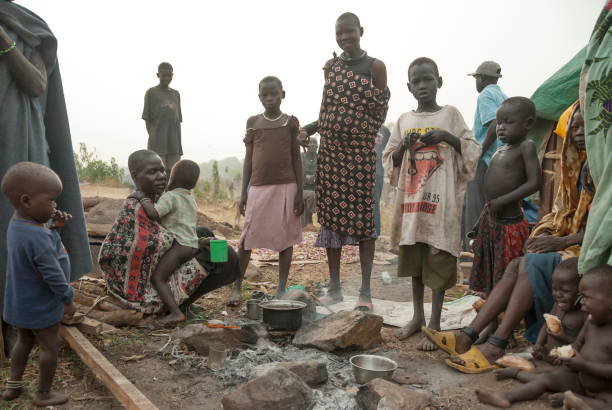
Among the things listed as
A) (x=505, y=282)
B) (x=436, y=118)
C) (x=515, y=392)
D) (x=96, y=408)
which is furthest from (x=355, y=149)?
(x=96, y=408)

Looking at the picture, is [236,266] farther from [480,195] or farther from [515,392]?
[480,195]

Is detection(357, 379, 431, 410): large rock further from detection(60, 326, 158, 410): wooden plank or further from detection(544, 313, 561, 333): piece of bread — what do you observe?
detection(60, 326, 158, 410): wooden plank

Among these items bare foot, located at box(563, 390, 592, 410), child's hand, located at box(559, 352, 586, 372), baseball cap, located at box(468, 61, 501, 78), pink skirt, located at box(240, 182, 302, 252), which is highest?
baseball cap, located at box(468, 61, 501, 78)

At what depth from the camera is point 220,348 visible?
125 inches

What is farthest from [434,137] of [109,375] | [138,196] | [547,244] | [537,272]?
[109,375]

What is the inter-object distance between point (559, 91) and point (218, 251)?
3.78 m

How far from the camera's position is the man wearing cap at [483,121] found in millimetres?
5406

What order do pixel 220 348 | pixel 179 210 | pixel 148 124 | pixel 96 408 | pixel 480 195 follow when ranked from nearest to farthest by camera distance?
pixel 96 408 < pixel 220 348 < pixel 179 210 < pixel 480 195 < pixel 148 124

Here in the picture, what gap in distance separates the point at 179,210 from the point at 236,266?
2.38 feet

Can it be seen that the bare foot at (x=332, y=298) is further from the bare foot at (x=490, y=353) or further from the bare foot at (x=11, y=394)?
the bare foot at (x=11, y=394)

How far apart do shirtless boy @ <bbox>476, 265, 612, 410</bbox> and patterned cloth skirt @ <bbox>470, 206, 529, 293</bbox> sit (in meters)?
0.91

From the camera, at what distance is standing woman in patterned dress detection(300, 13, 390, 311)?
4.24m

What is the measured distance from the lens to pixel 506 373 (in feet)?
8.80

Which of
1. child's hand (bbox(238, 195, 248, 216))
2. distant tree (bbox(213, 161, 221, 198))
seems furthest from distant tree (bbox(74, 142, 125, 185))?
child's hand (bbox(238, 195, 248, 216))
